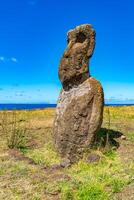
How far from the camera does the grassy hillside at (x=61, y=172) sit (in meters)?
9.94

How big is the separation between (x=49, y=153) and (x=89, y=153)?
163 centimetres

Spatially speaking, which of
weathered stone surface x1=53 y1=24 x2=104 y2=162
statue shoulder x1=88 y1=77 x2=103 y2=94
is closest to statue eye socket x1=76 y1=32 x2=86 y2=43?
weathered stone surface x1=53 y1=24 x2=104 y2=162

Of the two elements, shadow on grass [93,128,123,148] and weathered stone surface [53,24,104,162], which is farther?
shadow on grass [93,128,123,148]

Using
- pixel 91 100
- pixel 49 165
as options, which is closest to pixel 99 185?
pixel 49 165

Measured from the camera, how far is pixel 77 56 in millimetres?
14156

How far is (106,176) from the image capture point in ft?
36.8

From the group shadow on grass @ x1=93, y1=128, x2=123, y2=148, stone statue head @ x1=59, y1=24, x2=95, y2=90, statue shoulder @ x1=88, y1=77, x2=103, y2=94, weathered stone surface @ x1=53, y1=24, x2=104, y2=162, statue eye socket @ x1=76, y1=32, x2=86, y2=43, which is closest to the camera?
weathered stone surface @ x1=53, y1=24, x2=104, y2=162

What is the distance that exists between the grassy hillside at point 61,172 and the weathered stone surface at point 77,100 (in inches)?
21.0

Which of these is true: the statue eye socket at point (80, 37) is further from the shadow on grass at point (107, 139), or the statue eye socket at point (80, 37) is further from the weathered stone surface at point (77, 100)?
the shadow on grass at point (107, 139)

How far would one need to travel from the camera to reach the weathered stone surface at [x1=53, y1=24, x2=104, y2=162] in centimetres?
1362

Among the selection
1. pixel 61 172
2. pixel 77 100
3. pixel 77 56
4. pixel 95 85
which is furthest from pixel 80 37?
pixel 61 172

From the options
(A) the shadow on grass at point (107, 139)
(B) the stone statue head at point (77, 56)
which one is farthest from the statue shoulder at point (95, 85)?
(A) the shadow on grass at point (107, 139)

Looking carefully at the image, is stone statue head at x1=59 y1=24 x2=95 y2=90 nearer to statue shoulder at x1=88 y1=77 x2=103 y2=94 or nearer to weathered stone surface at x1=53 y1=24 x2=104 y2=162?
weathered stone surface at x1=53 y1=24 x2=104 y2=162

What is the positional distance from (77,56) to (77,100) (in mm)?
1458
